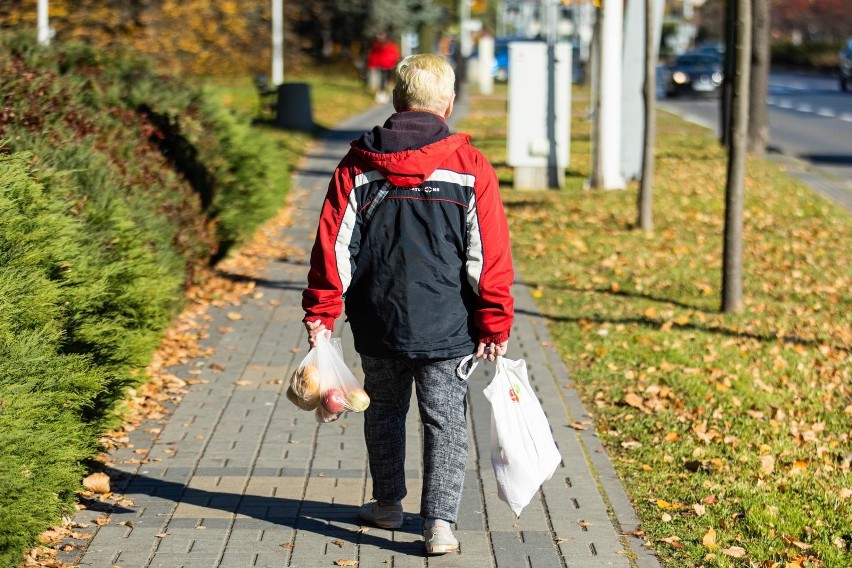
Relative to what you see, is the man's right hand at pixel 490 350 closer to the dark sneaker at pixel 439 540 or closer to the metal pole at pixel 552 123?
the dark sneaker at pixel 439 540

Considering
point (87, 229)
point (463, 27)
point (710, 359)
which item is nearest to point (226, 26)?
point (710, 359)

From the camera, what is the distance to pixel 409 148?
411cm

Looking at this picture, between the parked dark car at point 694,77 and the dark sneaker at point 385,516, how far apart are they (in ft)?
130

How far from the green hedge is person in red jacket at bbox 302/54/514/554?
957 millimetres

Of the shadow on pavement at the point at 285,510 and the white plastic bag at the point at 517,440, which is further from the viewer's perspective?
the shadow on pavement at the point at 285,510

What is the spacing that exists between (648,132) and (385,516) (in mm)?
8653

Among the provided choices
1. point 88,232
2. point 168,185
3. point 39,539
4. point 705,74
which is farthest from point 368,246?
point 705,74

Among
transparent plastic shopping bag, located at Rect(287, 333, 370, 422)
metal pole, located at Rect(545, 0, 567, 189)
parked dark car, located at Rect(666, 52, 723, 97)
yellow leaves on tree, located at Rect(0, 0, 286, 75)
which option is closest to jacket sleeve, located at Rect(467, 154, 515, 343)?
transparent plastic shopping bag, located at Rect(287, 333, 370, 422)

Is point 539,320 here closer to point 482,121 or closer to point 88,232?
point 88,232

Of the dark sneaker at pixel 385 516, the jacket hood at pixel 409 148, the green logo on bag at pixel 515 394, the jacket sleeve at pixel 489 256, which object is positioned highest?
the jacket hood at pixel 409 148

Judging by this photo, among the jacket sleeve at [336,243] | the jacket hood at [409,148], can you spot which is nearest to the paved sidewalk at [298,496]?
the jacket sleeve at [336,243]

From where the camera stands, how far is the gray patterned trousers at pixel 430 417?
170 inches

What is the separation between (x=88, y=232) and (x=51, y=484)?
199cm

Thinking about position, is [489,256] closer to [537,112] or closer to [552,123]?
[537,112]
